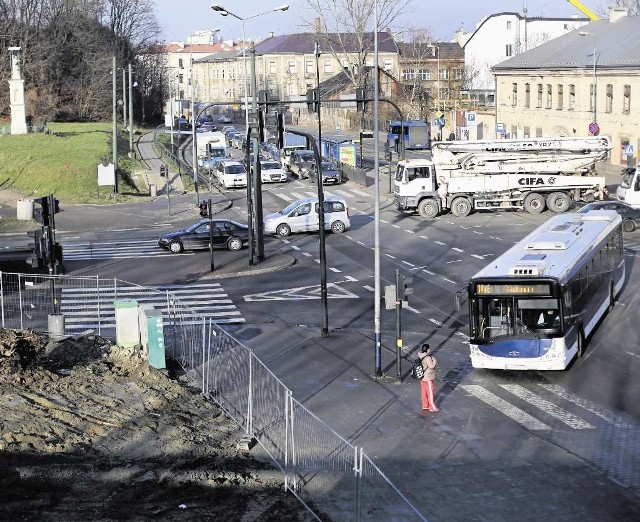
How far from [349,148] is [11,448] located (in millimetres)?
53160

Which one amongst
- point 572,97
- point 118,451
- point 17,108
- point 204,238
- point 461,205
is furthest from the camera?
point 17,108

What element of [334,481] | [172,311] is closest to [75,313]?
[172,311]

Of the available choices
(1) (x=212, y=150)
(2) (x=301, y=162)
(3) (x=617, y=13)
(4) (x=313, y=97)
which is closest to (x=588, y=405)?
(4) (x=313, y=97)

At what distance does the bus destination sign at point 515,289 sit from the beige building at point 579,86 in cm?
4351

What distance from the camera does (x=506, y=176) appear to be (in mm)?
49625

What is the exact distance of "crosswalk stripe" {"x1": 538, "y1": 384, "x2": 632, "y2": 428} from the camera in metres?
20.2

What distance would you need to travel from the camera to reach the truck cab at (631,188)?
1880 inches

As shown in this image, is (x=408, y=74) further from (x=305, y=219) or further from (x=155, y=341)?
(x=155, y=341)

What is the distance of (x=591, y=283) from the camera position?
26422 millimetres

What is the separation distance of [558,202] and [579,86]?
27.1m

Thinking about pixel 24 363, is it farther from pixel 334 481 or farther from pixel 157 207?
pixel 157 207

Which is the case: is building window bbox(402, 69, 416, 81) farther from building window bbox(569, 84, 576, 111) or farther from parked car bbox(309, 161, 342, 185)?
parked car bbox(309, 161, 342, 185)

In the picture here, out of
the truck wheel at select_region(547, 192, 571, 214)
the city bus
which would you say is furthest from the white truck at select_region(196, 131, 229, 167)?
the truck wheel at select_region(547, 192, 571, 214)

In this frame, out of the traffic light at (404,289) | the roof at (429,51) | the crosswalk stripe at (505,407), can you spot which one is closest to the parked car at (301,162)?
the traffic light at (404,289)
